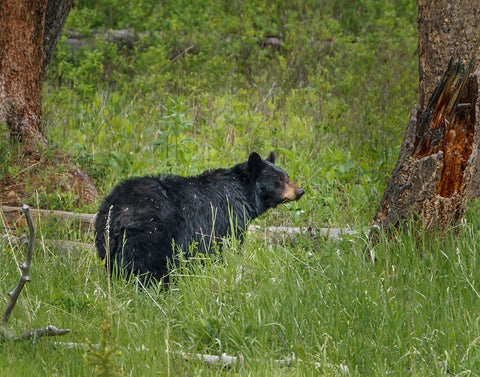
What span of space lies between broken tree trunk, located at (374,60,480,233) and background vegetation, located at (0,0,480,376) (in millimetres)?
208

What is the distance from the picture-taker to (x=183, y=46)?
12.7 meters

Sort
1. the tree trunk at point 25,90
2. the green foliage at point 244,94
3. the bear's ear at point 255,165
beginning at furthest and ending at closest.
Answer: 1. the green foliage at point 244,94
2. the tree trunk at point 25,90
3. the bear's ear at point 255,165

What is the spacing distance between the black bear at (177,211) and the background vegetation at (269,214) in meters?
0.21

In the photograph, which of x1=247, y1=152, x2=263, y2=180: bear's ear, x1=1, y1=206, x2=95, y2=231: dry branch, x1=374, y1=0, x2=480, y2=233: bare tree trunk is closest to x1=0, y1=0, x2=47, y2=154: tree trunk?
x1=1, y1=206, x2=95, y2=231: dry branch

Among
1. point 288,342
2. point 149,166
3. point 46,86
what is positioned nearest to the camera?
point 288,342

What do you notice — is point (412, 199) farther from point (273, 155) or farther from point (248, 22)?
point (248, 22)

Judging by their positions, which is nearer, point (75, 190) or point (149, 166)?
point (75, 190)

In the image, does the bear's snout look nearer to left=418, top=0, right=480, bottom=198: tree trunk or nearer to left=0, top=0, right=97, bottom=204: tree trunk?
left=418, top=0, right=480, bottom=198: tree trunk

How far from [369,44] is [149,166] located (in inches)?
237

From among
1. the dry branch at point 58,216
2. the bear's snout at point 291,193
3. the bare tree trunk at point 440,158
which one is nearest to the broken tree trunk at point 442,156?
the bare tree trunk at point 440,158

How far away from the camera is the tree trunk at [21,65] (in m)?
7.44

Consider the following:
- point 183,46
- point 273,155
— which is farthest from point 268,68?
point 273,155

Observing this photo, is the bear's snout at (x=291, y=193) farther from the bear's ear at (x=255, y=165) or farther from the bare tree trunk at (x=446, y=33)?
the bare tree trunk at (x=446, y=33)

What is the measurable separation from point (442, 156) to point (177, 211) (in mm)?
2088
